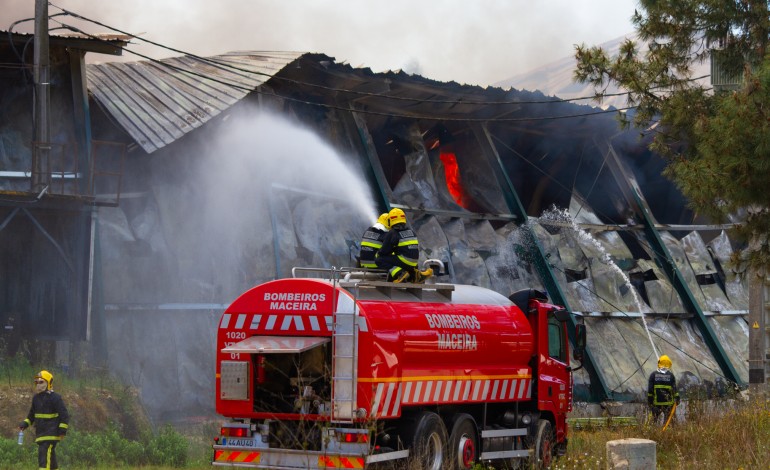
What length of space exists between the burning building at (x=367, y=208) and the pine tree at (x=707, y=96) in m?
1.71

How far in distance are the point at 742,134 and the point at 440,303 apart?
4106 millimetres

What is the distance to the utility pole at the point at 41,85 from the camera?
744 inches

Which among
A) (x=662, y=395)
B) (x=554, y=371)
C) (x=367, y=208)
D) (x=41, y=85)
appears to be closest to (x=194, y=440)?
(x=554, y=371)

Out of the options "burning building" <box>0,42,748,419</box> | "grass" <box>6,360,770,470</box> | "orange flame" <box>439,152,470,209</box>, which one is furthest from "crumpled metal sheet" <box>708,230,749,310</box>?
"grass" <box>6,360,770,470</box>

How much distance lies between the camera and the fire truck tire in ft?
39.4

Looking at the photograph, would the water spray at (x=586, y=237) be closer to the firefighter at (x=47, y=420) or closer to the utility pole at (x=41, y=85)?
the utility pole at (x=41, y=85)

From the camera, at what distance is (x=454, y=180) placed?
27734 millimetres

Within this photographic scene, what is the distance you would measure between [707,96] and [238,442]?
27.0 ft

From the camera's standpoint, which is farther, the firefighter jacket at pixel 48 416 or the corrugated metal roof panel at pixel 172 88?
the corrugated metal roof panel at pixel 172 88

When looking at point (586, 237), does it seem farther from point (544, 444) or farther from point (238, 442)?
point (238, 442)

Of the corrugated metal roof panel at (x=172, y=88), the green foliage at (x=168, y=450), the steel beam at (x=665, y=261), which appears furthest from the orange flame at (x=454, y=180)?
the green foliage at (x=168, y=450)

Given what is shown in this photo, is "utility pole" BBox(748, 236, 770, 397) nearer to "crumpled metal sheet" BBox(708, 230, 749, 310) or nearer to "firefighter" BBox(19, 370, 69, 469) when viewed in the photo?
"crumpled metal sheet" BBox(708, 230, 749, 310)

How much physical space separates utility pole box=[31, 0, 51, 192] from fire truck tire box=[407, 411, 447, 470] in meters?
9.54

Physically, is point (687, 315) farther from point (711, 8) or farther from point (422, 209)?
point (711, 8)
